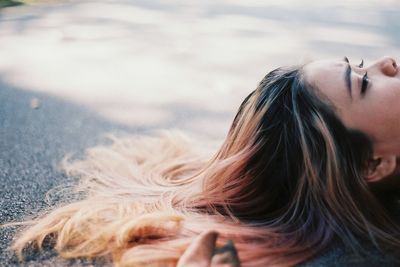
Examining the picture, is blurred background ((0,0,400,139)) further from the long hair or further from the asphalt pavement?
the long hair

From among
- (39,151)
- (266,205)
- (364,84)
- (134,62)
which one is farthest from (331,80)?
(134,62)

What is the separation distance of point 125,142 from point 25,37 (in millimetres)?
1466

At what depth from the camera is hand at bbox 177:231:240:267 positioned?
930mm

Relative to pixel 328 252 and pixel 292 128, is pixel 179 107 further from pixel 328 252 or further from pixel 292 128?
pixel 328 252

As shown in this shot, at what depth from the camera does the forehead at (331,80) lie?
1143 mm

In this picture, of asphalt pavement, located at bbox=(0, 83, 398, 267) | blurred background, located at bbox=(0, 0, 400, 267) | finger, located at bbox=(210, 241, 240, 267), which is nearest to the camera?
finger, located at bbox=(210, 241, 240, 267)

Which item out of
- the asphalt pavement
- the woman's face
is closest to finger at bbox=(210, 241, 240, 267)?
the asphalt pavement

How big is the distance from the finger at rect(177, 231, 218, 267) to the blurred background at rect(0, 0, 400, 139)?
1.93ft

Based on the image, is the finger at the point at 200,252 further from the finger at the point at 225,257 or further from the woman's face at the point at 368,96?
the woman's face at the point at 368,96

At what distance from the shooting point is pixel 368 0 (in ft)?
13.2

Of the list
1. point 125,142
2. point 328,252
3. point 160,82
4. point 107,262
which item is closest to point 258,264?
point 328,252

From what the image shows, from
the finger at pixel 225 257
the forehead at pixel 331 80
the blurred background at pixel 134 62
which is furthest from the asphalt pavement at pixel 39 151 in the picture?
the forehead at pixel 331 80

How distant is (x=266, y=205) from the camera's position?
1.23 meters

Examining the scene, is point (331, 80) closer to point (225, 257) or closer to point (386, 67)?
point (386, 67)
